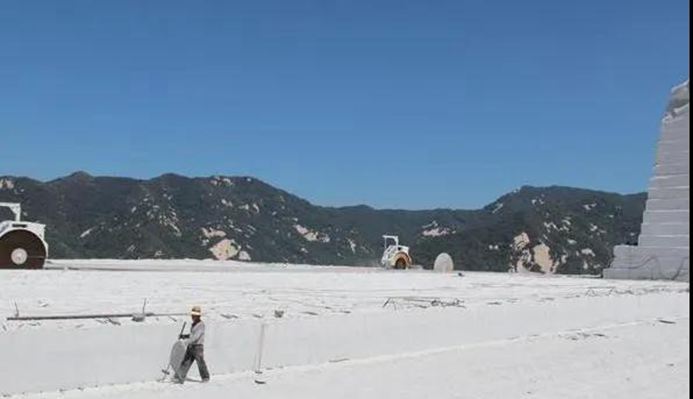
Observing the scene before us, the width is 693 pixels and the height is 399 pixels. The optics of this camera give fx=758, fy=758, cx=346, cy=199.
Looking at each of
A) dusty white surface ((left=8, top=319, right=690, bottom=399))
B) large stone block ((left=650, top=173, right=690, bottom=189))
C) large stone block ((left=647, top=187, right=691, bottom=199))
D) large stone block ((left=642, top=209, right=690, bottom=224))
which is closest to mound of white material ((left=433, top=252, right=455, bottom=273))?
large stone block ((left=642, top=209, right=690, bottom=224))

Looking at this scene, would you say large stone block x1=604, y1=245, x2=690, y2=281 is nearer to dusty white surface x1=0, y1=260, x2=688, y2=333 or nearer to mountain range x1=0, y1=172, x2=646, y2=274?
dusty white surface x1=0, y1=260, x2=688, y2=333

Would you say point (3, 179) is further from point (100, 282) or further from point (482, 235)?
point (100, 282)

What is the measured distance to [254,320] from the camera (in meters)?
12.9

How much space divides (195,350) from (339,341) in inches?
133

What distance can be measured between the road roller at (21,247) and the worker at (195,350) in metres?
12.9

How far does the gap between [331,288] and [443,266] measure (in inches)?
680

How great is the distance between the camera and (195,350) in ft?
37.1

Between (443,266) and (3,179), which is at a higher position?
(3,179)

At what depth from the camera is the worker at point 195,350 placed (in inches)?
444

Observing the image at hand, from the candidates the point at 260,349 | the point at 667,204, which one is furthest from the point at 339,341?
the point at 667,204

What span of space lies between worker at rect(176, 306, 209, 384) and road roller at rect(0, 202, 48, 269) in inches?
507

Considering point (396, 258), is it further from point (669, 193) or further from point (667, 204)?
point (669, 193)

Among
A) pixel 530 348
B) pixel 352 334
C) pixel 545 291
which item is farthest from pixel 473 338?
pixel 545 291

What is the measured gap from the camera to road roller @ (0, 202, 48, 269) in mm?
22109
